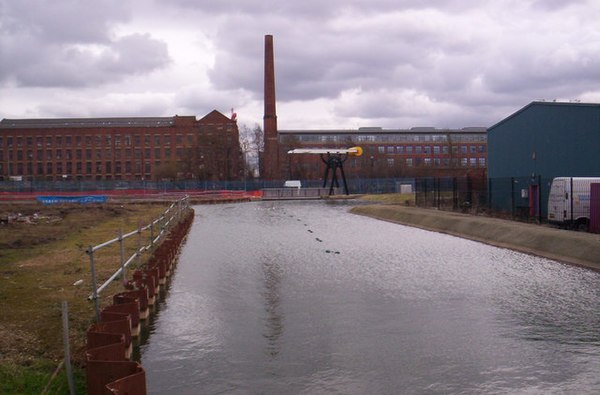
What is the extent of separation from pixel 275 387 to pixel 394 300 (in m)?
5.92

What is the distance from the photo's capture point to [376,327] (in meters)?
11.1

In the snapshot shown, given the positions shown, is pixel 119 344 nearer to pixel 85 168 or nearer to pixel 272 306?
pixel 272 306

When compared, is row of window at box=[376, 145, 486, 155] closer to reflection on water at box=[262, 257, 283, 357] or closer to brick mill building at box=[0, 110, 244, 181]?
brick mill building at box=[0, 110, 244, 181]

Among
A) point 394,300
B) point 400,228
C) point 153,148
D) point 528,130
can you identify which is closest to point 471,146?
point 153,148

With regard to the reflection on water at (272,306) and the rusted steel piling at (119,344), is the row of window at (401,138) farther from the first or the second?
the rusted steel piling at (119,344)

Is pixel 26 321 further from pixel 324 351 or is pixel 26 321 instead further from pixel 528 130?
pixel 528 130

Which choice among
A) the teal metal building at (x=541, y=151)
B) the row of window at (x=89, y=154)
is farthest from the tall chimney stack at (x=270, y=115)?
the teal metal building at (x=541, y=151)

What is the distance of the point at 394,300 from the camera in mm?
13586

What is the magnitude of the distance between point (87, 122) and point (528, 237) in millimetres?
117814

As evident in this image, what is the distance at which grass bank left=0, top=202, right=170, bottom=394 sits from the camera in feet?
26.0

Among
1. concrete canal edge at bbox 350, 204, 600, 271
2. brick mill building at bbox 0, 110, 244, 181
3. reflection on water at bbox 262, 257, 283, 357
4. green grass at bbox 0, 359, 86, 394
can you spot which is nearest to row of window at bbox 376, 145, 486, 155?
brick mill building at bbox 0, 110, 244, 181

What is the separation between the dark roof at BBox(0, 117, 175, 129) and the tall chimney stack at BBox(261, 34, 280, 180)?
23.5m

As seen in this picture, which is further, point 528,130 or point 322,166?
point 322,166

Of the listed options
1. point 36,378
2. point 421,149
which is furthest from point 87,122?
point 36,378
